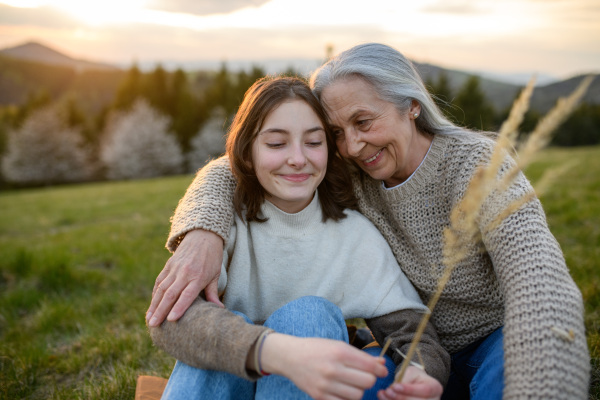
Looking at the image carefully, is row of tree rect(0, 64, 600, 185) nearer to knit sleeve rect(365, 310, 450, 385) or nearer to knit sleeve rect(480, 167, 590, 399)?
knit sleeve rect(365, 310, 450, 385)

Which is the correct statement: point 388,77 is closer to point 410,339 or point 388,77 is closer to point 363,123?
point 363,123

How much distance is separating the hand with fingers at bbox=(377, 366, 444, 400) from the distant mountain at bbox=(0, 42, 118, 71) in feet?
247

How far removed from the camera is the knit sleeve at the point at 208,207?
222 cm

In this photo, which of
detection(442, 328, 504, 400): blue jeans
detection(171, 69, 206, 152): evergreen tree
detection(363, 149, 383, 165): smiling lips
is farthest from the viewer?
detection(171, 69, 206, 152): evergreen tree

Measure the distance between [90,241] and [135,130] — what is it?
102ft

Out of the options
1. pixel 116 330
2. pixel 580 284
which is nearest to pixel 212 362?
pixel 116 330

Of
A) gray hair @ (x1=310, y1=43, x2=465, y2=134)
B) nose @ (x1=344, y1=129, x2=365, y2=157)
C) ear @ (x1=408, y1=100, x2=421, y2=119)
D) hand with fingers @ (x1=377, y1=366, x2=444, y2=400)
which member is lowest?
hand with fingers @ (x1=377, y1=366, x2=444, y2=400)

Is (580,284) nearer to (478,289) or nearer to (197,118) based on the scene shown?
(478,289)

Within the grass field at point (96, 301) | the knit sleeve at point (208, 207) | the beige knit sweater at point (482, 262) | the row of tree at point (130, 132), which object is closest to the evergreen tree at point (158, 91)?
the row of tree at point (130, 132)

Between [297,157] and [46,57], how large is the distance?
294 feet

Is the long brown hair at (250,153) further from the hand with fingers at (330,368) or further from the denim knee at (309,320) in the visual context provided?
the hand with fingers at (330,368)

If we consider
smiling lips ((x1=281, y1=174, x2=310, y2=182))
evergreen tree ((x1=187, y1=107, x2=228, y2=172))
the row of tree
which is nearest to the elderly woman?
smiling lips ((x1=281, y1=174, x2=310, y2=182))

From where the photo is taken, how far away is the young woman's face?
231 cm

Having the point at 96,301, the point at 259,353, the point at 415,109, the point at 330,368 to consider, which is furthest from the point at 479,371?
the point at 96,301
